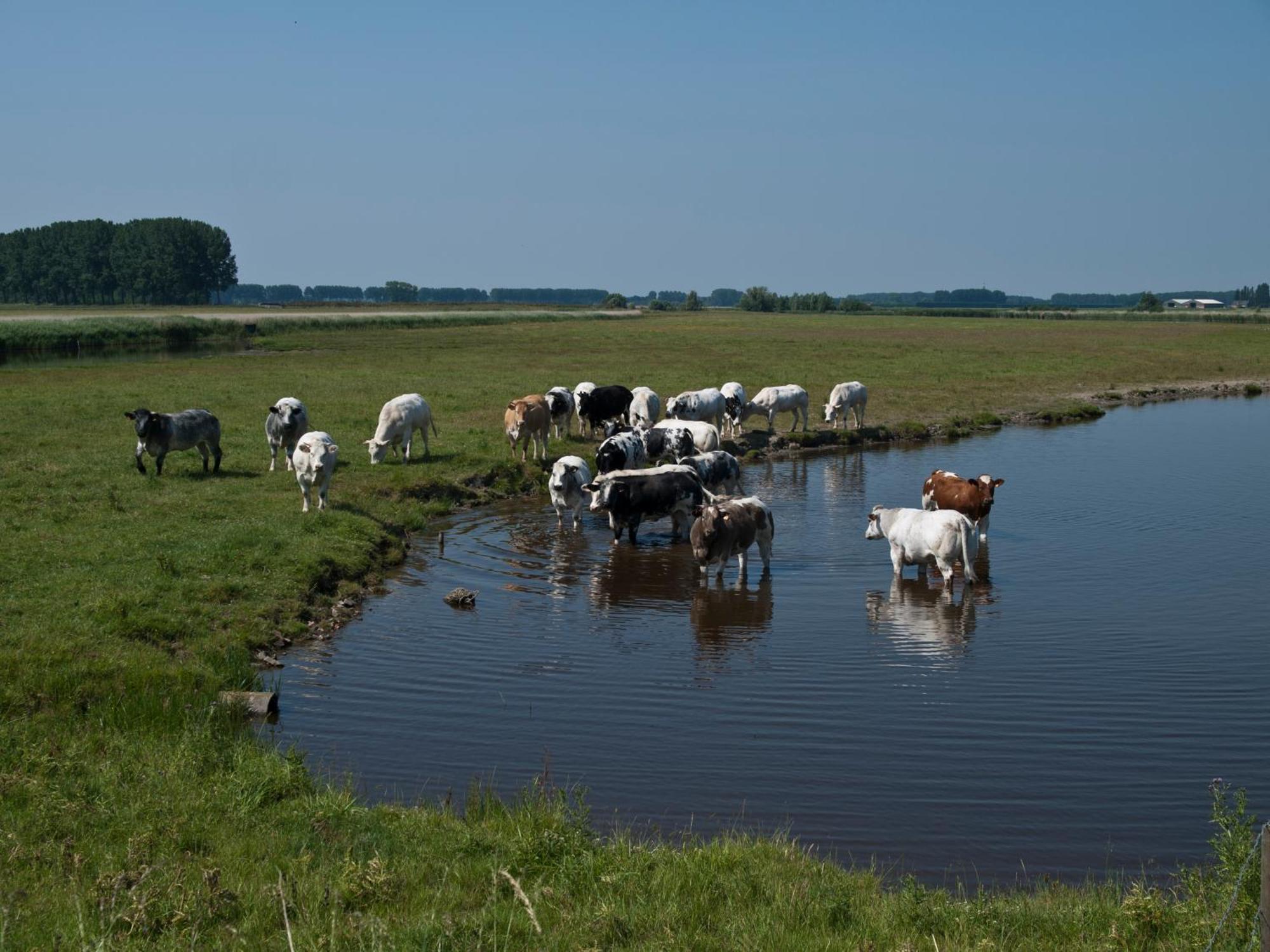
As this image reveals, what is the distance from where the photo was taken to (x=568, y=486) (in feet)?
70.0

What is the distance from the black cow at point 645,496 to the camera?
20141 mm

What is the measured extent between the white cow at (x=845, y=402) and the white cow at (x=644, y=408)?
5403 millimetres

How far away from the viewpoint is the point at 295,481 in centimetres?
2306

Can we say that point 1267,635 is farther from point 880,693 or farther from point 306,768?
point 306,768

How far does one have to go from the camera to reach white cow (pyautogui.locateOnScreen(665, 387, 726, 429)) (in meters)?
31.3

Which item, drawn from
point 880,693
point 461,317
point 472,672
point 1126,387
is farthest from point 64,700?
point 461,317

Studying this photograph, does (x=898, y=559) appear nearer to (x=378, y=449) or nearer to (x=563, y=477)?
(x=563, y=477)

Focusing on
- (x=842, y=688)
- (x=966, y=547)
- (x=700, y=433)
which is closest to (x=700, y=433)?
(x=700, y=433)

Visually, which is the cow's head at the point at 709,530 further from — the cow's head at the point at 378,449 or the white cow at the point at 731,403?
the white cow at the point at 731,403

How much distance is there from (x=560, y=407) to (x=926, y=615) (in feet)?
53.9

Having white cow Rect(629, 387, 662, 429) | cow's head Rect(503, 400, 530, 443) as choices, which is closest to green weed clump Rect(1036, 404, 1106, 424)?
white cow Rect(629, 387, 662, 429)

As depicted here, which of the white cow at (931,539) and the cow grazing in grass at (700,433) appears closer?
the white cow at (931,539)

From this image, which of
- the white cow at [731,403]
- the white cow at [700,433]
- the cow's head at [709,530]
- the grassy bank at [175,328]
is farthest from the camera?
the grassy bank at [175,328]

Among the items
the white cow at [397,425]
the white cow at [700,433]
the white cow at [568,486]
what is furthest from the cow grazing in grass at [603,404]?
the white cow at [568,486]
